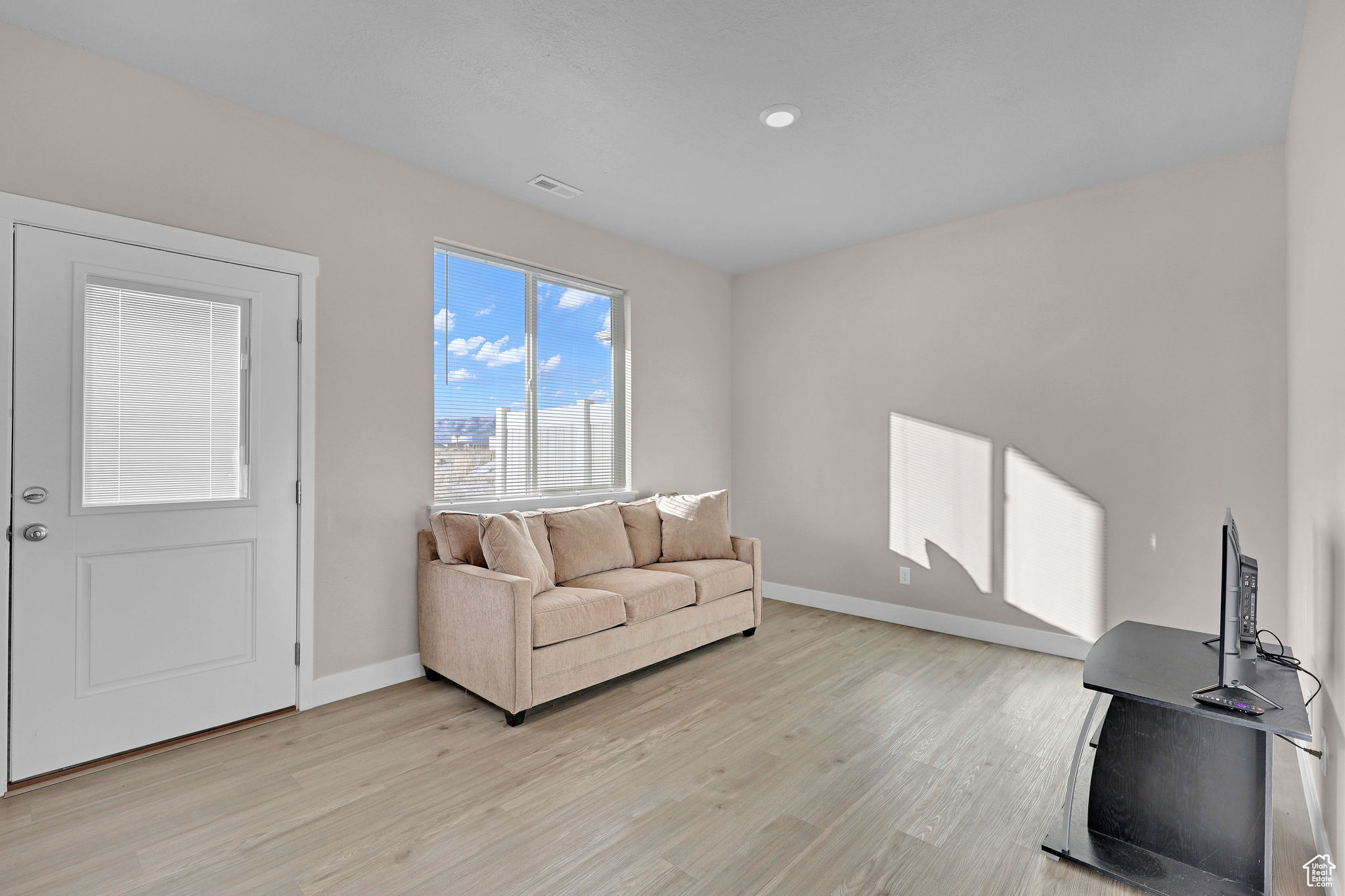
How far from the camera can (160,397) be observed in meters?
2.56

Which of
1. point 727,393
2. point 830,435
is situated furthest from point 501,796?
point 727,393

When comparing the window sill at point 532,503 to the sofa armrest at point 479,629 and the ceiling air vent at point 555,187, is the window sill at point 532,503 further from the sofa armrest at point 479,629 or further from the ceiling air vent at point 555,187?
the ceiling air vent at point 555,187

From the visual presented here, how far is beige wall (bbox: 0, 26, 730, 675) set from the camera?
237 cm

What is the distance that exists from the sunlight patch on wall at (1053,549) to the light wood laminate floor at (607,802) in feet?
2.09

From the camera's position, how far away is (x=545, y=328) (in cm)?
410

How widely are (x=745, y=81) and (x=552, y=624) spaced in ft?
8.14

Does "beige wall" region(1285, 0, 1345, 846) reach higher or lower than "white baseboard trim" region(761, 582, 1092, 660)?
higher

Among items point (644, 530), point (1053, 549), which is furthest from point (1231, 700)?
point (644, 530)

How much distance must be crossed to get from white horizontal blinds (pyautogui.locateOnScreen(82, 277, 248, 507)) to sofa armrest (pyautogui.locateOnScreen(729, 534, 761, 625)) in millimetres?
2762

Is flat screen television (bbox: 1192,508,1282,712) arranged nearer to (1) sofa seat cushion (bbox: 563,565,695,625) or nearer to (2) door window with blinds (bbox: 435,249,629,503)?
(1) sofa seat cushion (bbox: 563,565,695,625)

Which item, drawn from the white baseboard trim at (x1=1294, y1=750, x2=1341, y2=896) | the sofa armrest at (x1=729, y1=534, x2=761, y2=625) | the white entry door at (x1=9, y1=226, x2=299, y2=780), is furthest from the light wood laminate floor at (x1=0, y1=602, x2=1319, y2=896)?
the sofa armrest at (x1=729, y1=534, x2=761, y2=625)

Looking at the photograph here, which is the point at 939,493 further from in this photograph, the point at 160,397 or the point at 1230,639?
the point at 160,397

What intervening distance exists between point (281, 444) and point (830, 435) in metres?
3.56

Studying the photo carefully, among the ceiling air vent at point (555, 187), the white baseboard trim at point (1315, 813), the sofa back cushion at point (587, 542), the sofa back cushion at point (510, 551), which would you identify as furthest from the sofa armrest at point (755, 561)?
the white baseboard trim at point (1315, 813)
